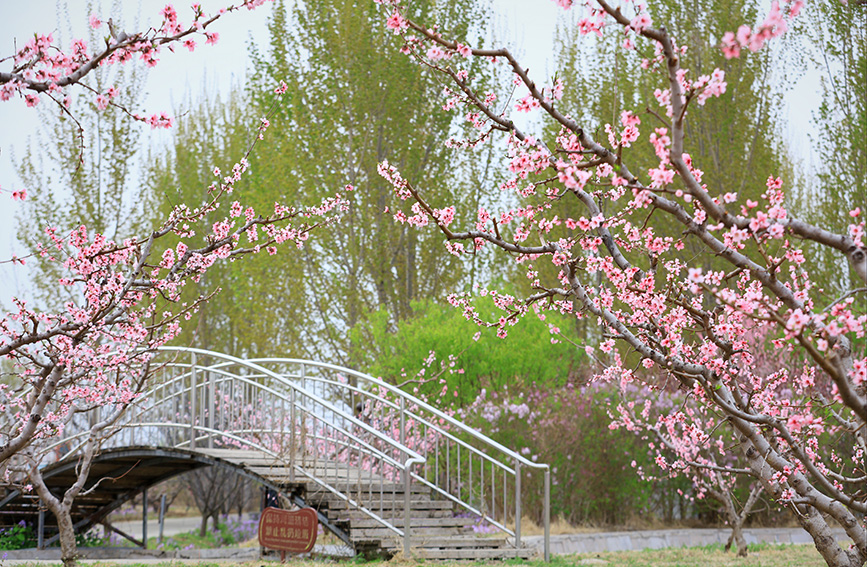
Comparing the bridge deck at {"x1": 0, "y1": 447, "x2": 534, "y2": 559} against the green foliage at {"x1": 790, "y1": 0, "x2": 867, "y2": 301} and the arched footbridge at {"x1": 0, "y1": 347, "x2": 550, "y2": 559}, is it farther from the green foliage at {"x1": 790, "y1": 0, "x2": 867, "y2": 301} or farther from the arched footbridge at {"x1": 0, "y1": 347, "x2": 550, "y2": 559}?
the green foliage at {"x1": 790, "y1": 0, "x2": 867, "y2": 301}

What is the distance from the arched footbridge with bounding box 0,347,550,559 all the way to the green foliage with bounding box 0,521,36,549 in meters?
0.21

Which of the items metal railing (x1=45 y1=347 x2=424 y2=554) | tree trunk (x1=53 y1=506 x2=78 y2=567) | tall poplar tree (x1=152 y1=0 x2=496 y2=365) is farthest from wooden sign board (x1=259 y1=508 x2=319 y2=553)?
tall poplar tree (x1=152 y1=0 x2=496 y2=365)

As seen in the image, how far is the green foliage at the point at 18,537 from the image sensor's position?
12.2m

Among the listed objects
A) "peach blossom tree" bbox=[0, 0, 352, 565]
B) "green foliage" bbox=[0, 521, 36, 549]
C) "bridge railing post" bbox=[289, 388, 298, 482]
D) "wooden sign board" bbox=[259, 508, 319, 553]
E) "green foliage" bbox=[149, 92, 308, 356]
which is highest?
"green foliage" bbox=[149, 92, 308, 356]

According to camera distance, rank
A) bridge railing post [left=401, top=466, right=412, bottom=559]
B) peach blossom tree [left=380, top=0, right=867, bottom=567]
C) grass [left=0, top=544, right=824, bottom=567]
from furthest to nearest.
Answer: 1. bridge railing post [left=401, top=466, right=412, bottom=559]
2. grass [left=0, top=544, right=824, bottom=567]
3. peach blossom tree [left=380, top=0, right=867, bottom=567]

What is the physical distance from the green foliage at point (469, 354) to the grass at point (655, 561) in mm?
3812

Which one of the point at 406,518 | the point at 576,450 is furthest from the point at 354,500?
the point at 576,450

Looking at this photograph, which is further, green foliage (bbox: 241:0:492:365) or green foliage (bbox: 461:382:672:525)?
green foliage (bbox: 241:0:492:365)

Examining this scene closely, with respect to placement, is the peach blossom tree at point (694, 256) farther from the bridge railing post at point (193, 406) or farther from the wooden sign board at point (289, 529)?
→ the bridge railing post at point (193, 406)

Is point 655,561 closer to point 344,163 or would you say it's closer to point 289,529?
point 289,529

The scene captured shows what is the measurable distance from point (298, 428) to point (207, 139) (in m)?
13.3

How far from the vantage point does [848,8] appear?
54.2 feet

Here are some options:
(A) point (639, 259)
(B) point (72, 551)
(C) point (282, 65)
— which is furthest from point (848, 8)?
(B) point (72, 551)

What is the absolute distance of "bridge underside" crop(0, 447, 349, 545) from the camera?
985 cm
